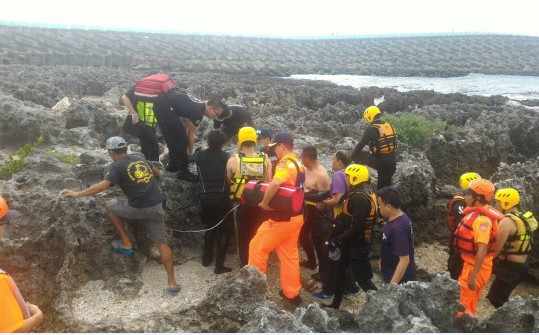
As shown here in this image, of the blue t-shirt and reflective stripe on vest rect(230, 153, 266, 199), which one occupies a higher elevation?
reflective stripe on vest rect(230, 153, 266, 199)

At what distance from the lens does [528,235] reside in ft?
17.5

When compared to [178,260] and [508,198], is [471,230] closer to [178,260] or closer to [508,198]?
[508,198]

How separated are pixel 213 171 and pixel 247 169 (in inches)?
20.2

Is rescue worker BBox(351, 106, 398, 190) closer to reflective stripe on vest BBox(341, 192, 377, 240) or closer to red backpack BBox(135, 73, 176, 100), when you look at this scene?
reflective stripe on vest BBox(341, 192, 377, 240)

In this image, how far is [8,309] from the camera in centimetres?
294

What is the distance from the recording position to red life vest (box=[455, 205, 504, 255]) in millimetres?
5219

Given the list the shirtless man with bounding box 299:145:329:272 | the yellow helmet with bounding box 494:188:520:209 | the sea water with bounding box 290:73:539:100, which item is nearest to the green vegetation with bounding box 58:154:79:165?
the shirtless man with bounding box 299:145:329:272

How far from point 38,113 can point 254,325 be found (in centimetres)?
976

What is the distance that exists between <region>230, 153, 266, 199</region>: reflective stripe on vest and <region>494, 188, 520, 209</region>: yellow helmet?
3070 millimetres

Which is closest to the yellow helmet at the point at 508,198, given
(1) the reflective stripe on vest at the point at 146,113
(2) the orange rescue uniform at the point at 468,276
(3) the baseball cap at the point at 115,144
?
(2) the orange rescue uniform at the point at 468,276

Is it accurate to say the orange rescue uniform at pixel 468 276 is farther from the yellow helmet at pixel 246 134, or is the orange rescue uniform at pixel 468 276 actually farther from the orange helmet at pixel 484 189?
the yellow helmet at pixel 246 134

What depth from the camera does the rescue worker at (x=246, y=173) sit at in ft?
19.5

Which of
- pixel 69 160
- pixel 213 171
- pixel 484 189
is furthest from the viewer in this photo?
pixel 69 160

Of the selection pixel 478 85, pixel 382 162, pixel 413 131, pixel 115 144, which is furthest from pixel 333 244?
pixel 478 85
